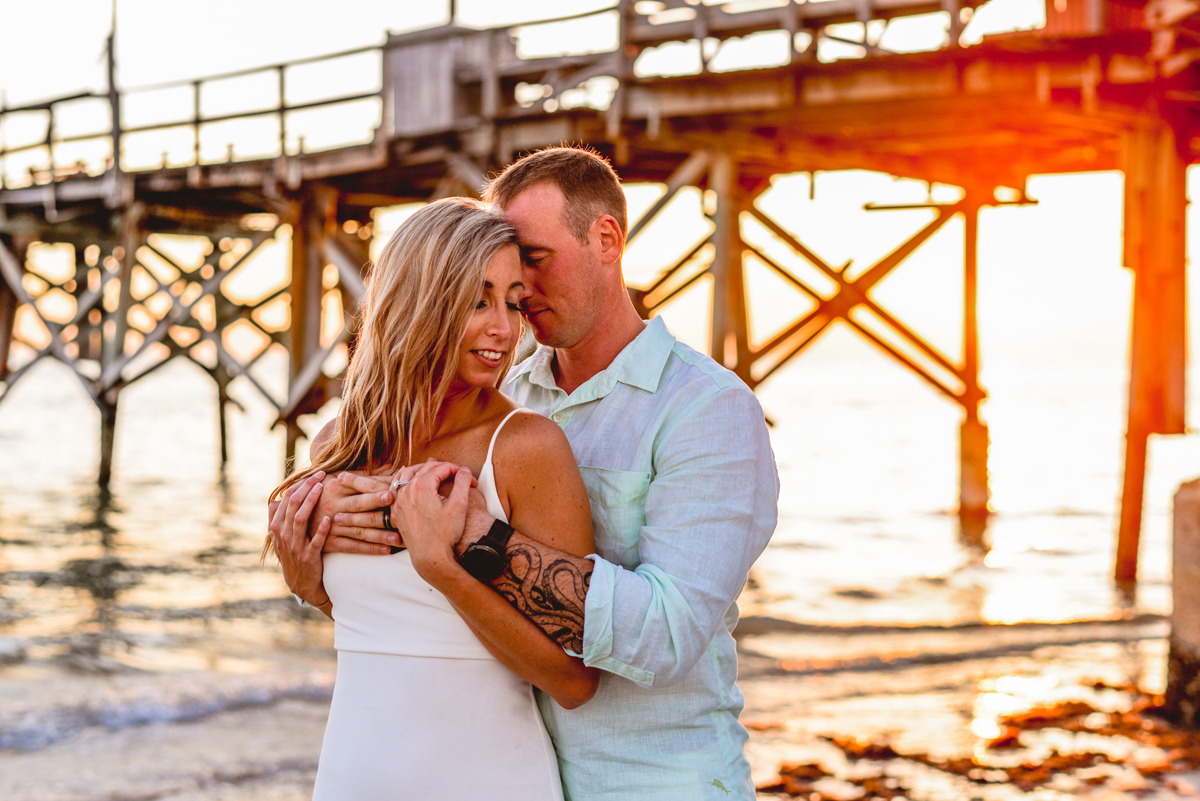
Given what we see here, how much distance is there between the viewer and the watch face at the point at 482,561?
154cm

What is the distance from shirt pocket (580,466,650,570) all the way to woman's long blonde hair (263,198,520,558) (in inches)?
10.6

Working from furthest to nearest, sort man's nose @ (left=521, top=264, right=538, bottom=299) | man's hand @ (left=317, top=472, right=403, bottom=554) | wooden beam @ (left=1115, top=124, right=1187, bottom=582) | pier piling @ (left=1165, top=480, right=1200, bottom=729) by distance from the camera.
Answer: wooden beam @ (left=1115, top=124, right=1187, bottom=582), pier piling @ (left=1165, top=480, right=1200, bottom=729), man's nose @ (left=521, top=264, right=538, bottom=299), man's hand @ (left=317, top=472, right=403, bottom=554)

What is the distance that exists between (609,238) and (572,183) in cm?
12

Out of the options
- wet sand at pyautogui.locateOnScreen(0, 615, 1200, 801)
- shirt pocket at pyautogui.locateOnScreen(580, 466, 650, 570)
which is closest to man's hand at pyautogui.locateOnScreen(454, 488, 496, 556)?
shirt pocket at pyautogui.locateOnScreen(580, 466, 650, 570)

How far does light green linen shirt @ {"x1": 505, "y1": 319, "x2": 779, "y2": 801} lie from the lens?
1548 millimetres

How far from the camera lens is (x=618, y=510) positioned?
1745mm

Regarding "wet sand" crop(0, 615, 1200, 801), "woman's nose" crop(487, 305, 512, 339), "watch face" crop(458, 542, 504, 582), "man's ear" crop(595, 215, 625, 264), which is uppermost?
"man's ear" crop(595, 215, 625, 264)

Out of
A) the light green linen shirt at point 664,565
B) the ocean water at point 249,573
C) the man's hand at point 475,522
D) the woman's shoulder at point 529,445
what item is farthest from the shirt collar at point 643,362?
the ocean water at point 249,573

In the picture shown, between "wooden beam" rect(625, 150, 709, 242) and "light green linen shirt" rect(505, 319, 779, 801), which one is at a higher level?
"wooden beam" rect(625, 150, 709, 242)

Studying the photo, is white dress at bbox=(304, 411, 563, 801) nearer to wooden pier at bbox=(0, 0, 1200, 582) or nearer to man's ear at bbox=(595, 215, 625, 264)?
man's ear at bbox=(595, 215, 625, 264)

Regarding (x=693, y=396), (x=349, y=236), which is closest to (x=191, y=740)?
(x=693, y=396)

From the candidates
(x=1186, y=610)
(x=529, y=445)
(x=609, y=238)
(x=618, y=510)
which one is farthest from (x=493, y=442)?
(x=1186, y=610)

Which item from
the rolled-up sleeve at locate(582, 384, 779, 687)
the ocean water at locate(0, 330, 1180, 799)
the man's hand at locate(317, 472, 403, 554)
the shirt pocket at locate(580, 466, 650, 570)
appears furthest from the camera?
the ocean water at locate(0, 330, 1180, 799)

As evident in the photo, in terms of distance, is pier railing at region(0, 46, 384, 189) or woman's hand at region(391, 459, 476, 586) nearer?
woman's hand at region(391, 459, 476, 586)
